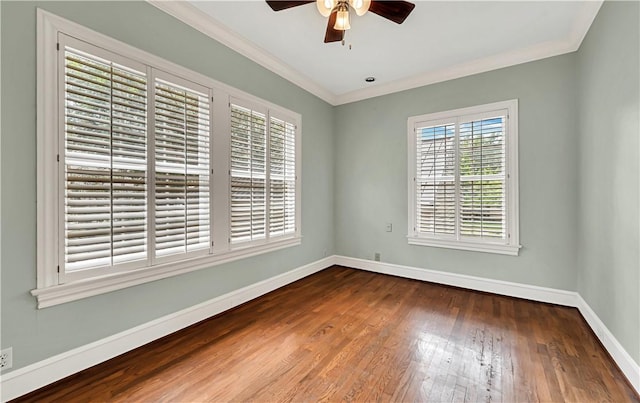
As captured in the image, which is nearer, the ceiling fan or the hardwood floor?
the hardwood floor

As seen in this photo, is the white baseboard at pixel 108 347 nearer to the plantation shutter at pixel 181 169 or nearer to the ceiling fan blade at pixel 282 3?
the plantation shutter at pixel 181 169

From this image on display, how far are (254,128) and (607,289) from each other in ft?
12.0

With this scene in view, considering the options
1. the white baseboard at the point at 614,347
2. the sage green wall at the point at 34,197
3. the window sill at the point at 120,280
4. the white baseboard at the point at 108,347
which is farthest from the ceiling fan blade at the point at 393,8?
the white baseboard at the point at 108,347

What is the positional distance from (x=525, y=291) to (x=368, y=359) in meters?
2.42

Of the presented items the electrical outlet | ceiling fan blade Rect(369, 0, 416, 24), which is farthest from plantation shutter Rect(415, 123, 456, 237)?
the electrical outlet

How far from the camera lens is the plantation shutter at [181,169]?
2.29 m

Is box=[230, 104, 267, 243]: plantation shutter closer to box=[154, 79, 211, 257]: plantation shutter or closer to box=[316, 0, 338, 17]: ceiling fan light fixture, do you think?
box=[154, 79, 211, 257]: plantation shutter

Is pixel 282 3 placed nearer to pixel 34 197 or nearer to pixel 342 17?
pixel 342 17

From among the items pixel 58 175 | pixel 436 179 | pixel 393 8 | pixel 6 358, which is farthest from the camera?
pixel 436 179

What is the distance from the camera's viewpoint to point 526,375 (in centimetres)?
186

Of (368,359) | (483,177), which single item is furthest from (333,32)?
(368,359)

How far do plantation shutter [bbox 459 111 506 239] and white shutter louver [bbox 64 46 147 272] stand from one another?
143 inches

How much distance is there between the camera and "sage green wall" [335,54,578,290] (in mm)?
3006

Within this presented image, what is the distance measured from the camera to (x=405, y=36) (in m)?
2.87
